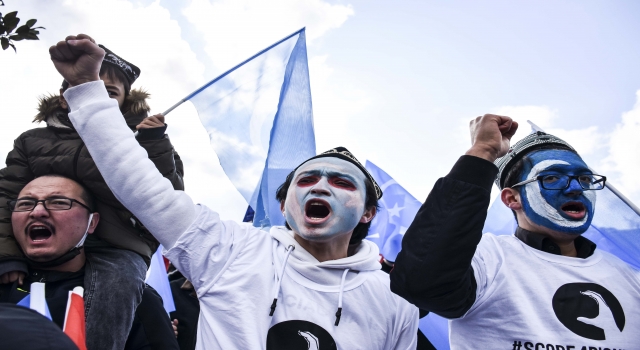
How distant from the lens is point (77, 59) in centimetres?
249

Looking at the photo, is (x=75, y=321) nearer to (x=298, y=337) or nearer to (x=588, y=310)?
(x=298, y=337)

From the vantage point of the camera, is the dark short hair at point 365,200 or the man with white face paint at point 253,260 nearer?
the man with white face paint at point 253,260

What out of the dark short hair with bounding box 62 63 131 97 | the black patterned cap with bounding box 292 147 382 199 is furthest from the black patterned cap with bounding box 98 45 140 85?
the black patterned cap with bounding box 292 147 382 199

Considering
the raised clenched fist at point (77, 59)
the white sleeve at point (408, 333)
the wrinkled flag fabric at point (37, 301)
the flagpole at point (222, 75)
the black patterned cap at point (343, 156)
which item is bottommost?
the white sleeve at point (408, 333)

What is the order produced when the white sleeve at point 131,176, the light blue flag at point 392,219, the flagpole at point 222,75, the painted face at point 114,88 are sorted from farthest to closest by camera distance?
the light blue flag at point 392,219 < the flagpole at point 222,75 < the painted face at point 114,88 < the white sleeve at point 131,176

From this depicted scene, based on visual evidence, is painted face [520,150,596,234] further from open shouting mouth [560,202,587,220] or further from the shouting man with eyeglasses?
the shouting man with eyeglasses

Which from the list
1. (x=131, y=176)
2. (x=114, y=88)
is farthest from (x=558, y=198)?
(x=114, y=88)

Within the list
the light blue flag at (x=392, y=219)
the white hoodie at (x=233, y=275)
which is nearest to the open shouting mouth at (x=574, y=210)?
the white hoodie at (x=233, y=275)

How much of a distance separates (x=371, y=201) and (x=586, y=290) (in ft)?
4.37

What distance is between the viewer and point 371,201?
3232mm

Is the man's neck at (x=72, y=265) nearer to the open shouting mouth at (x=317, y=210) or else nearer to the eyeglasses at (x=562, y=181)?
the open shouting mouth at (x=317, y=210)

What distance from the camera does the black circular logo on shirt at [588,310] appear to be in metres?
2.24

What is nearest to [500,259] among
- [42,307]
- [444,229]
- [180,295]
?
[444,229]

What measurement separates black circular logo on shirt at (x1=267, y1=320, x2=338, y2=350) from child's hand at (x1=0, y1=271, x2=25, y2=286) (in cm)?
152
